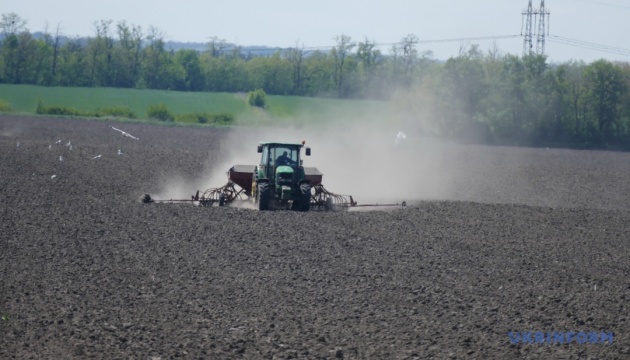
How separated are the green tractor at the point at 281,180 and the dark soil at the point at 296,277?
2.78ft

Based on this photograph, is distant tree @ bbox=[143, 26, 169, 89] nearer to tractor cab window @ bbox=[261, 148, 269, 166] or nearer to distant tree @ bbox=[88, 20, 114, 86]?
distant tree @ bbox=[88, 20, 114, 86]

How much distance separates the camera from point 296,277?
15.5 metres

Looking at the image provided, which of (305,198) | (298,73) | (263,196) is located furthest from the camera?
(298,73)

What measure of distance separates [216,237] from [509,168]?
30.4m

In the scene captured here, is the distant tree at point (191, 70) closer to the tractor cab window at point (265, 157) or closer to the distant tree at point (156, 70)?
the distant tree at point (156, 70)

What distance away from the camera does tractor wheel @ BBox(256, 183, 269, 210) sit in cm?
2434

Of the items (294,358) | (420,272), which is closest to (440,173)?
(420,272)

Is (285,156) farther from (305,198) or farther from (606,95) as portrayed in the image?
(606,95)

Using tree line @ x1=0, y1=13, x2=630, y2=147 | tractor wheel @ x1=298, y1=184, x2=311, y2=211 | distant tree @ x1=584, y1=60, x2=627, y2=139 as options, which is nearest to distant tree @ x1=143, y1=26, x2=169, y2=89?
tree line @ x1=0, y1=13, x2=630, y2=147

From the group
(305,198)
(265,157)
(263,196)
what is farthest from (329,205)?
(265,157)

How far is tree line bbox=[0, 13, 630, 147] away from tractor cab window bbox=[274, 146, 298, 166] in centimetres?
Result: 5046

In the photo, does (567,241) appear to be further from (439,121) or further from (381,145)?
(439,121)

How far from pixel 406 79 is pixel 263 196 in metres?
65.8

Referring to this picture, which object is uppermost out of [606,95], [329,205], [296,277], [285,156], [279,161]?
[606,95]
